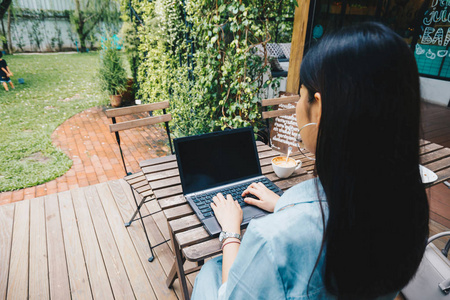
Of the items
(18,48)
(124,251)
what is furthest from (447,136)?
(18,48)

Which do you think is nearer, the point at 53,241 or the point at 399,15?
the point at 53,241

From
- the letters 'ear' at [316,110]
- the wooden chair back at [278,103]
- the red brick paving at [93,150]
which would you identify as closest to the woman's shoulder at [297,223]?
the letters 'ear' at [316,110]

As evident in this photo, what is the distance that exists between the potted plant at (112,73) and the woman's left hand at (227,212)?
5.53 metres

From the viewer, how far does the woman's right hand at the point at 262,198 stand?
118 centimetres

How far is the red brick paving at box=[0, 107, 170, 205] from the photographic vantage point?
3349 millimetres

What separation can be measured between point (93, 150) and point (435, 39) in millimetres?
6122

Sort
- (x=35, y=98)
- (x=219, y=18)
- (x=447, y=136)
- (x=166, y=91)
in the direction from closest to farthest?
(x=219, y=18), (x=447, y=136), (x=166, y=91), (x=35, y=98)

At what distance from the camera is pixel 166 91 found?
175 inches

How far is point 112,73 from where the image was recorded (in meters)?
5.79

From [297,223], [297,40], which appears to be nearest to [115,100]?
[297,40]

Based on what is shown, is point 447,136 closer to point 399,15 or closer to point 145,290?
point 399,15

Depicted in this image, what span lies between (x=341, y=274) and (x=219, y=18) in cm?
286

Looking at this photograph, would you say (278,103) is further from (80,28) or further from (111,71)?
(80,28)

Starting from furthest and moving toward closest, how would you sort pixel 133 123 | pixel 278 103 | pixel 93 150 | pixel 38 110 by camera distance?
pixel 38 110, pixel 93 150, pixel 278 103, pixel 133 123
